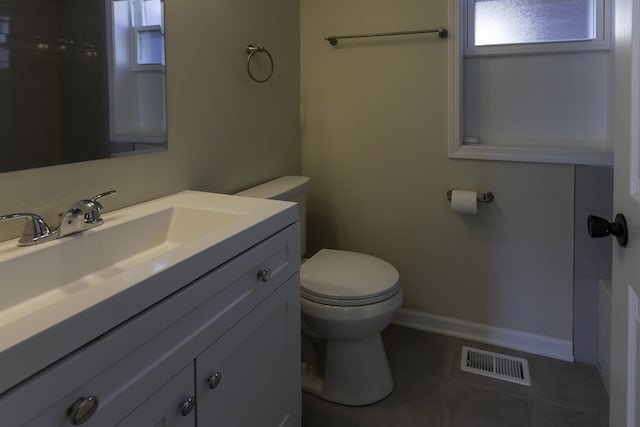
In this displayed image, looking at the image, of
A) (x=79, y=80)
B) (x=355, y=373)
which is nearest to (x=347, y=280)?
(x=355, y=373)

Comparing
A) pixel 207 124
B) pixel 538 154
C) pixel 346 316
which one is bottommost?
pixel 346 316

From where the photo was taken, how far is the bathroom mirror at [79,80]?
1.11m

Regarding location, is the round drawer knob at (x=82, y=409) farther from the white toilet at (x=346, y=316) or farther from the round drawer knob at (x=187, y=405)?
the white toilet at (x=346, y=316)

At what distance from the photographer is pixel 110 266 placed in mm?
1208

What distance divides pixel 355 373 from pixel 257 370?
73 cm

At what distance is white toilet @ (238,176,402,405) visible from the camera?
176 cm

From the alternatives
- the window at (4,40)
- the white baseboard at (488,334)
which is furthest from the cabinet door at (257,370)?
the white baseboard at (488,334)

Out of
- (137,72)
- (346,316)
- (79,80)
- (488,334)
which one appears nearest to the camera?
(79,80)

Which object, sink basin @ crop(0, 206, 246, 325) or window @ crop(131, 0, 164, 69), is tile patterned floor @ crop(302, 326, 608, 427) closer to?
sink basin @ crop(0, 206, 246, 325)

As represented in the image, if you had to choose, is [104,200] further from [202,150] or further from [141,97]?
[202,150]

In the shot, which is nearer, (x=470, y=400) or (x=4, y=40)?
(x=4, y=40)

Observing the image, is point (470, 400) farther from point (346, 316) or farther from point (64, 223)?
point (64, 223)

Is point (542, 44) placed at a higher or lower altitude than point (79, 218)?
higher

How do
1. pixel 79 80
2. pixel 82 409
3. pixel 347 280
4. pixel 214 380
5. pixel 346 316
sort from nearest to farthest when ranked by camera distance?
1. pixel 82 409
2. pixel 214 380
3. pixel 79 80
4. pixel 346 316
5. pixel 347 280
